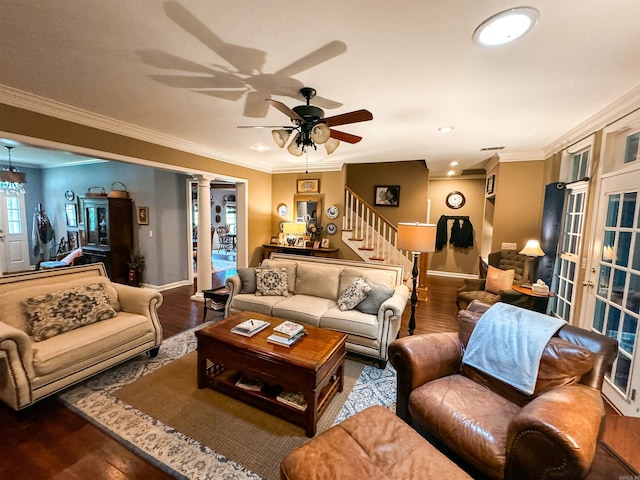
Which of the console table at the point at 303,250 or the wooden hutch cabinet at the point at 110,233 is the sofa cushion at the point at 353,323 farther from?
the wooden hutch cabinet at the point at 110,233

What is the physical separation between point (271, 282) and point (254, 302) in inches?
13.9

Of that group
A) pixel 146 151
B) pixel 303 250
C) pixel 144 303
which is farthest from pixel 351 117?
pixel 303 250

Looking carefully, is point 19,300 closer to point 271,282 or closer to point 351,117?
point 271,282

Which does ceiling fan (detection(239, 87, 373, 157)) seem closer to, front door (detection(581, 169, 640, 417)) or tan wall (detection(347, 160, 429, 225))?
front door (detection(581, 169, 640, 417))

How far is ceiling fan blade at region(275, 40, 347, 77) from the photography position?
1696 millimetres

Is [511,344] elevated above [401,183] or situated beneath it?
situated beneath

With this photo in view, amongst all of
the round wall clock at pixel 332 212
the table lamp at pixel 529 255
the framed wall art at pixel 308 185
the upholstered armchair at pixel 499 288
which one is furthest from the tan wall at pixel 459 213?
the framed wall art at pixel 308 185

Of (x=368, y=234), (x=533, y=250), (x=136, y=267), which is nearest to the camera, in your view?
(x=533, y=250)

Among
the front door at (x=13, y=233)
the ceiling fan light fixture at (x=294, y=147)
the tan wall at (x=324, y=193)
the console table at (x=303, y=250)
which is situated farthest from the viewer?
the front door at (x=13, y=233)

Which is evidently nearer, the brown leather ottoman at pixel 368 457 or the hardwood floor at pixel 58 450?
the brown leather ottoman at pixel 368 457

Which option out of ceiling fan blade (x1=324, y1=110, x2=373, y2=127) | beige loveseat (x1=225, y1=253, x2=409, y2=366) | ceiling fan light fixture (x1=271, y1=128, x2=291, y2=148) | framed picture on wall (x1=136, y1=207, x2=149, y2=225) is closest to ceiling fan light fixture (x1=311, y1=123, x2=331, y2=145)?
ceiling fan blade (x1=324, y1=110, x2=373, y2=127)

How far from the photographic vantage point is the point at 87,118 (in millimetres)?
2936

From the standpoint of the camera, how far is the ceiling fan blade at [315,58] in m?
1.70

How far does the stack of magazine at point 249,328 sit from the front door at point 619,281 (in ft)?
9.75
